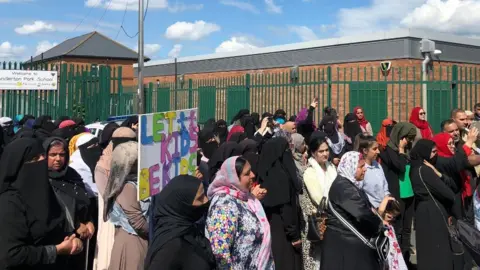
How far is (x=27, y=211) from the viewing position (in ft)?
10.8

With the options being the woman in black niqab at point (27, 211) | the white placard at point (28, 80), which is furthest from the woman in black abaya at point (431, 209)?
the white placard at point (28, 80)

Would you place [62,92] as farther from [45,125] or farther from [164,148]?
[164,148]

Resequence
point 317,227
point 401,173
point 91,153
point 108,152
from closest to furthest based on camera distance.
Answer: point 317,227
point 108,152
point 91,153
point 401,173

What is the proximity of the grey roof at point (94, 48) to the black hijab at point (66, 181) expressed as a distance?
41264 mm

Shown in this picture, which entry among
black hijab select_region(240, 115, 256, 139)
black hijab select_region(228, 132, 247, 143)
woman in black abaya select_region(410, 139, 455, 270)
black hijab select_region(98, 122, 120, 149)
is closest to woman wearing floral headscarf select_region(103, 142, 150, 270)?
black hijab select_region(98, 122, 120, 149)

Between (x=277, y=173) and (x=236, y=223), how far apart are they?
5.82 ft

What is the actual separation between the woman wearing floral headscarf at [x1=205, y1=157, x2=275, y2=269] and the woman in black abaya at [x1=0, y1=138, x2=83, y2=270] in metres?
1.02

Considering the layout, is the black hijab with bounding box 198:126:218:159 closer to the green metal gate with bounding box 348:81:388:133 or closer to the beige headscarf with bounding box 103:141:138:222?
the beige headscarf with bounding box 103:141:138:222

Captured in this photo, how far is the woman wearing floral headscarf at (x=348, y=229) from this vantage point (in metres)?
4.17

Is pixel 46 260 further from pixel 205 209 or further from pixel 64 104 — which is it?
pixel 64 104

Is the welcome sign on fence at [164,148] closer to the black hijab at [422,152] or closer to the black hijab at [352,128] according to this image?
the black hijab at [422,152]

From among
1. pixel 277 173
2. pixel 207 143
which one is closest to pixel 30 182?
pixel 277 173

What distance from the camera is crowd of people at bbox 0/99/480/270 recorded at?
331 cm

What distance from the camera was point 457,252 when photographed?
575cm
